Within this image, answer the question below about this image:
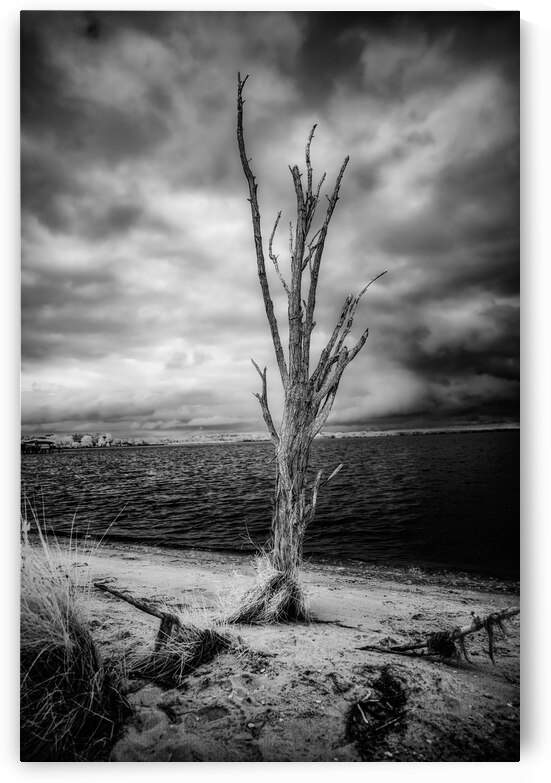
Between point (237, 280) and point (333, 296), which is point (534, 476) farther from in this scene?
point (237, 280)

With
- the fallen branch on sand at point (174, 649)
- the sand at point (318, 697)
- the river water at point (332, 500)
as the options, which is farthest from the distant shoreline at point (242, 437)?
the fallen branch on sand at point (174, 649)

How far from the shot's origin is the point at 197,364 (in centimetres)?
365

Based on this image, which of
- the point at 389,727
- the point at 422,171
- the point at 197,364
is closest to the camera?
the point at 389,727

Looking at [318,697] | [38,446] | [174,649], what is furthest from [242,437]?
[318,697]

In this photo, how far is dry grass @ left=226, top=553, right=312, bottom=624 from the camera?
2.84 meters

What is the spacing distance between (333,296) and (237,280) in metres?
0.76

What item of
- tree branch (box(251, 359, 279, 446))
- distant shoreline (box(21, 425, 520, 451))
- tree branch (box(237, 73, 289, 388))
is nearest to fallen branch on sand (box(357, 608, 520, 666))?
distant shoreline (box(21, 425, 520, 451))

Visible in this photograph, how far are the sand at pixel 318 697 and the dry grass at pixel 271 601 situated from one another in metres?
0.08

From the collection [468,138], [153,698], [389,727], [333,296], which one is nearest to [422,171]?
[468,138]

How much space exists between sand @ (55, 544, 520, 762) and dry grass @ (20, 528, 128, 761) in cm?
14

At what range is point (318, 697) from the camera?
2.26 meters

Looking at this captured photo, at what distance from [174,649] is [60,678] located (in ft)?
1.87

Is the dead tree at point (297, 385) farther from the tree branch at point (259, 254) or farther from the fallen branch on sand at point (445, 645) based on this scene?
the fallen branch on sand at point (445, 645)

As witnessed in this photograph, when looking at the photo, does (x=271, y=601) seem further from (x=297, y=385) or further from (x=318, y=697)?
(x=297, y=385)
